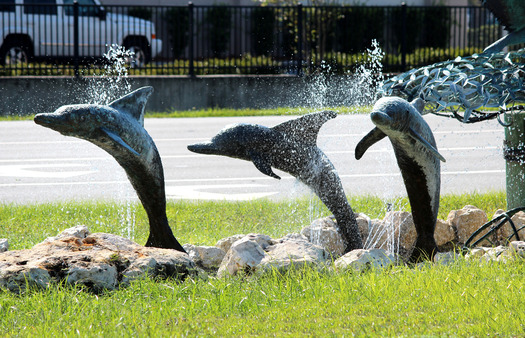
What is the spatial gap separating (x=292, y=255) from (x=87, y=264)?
5.11ft

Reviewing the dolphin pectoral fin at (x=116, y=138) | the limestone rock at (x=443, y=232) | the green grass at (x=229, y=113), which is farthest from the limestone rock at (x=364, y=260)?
the green grass at (x=229, y=113)

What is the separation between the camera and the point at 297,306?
4.52 meters

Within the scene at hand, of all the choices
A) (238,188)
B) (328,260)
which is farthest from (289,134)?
(238,188)

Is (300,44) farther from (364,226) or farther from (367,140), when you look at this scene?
(367,140)

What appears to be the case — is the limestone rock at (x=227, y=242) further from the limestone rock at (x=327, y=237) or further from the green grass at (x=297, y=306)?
the green grass at (x=297, y=306)

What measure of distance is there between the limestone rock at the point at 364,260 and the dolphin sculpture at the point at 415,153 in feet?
2.33

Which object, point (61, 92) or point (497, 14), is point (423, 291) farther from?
point (61, 92)

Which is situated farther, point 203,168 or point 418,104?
point 203,168

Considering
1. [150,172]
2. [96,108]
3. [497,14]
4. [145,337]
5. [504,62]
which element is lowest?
[145,337]

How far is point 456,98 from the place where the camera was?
5.52 meters

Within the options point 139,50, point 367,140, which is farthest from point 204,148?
point 139,50

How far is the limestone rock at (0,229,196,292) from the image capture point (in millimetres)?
4910

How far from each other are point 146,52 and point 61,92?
4364 mm

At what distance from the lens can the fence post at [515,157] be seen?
688cm
